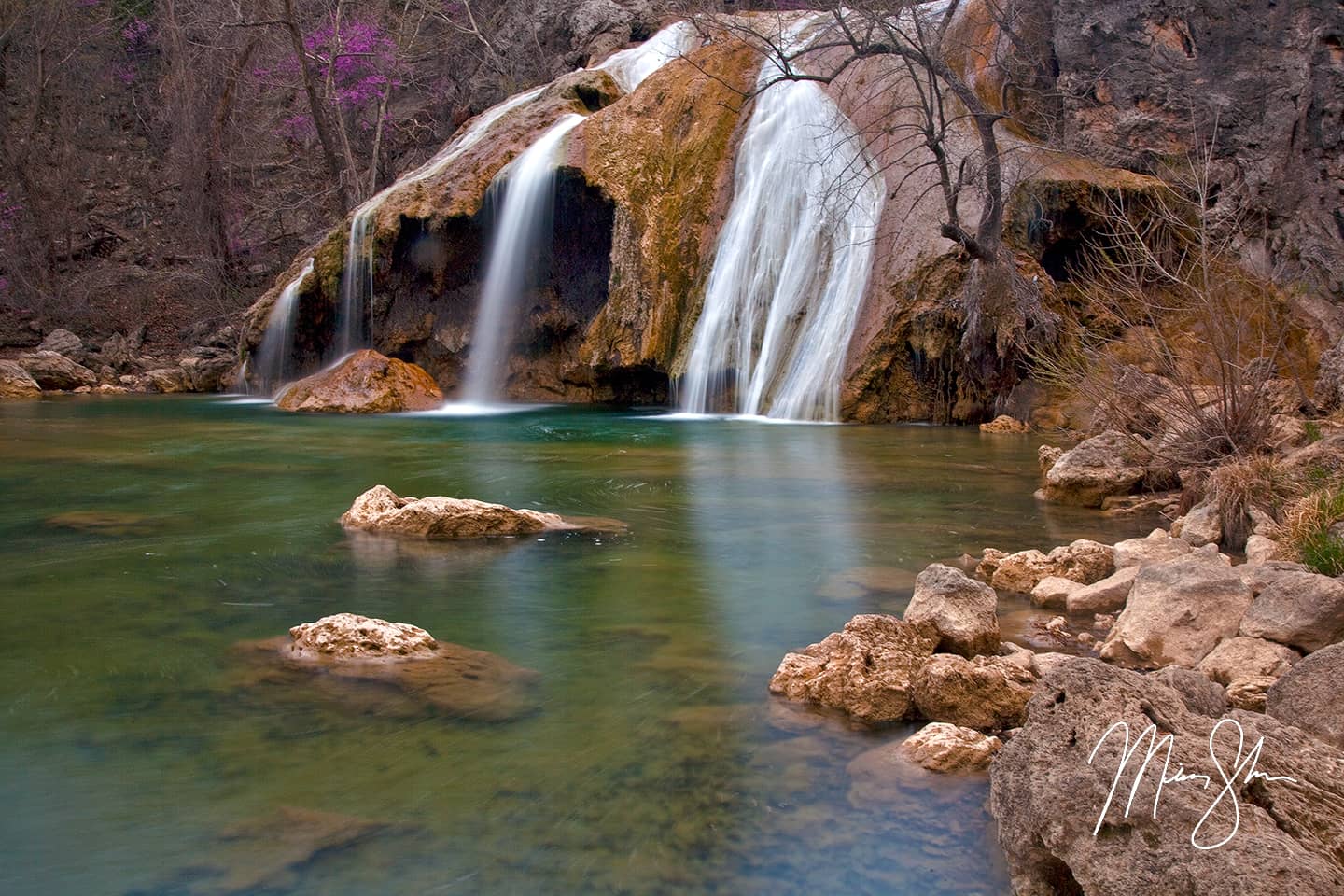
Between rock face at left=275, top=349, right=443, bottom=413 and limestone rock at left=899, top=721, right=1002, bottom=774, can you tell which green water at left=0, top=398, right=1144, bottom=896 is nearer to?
limestone rock at left=899, top=721, right=1002, bottom=774

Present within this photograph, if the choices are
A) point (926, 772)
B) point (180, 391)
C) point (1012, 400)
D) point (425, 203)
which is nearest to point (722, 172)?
point (425, 203)

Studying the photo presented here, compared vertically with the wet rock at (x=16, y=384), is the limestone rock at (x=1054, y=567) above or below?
below

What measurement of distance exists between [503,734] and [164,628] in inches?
81.7

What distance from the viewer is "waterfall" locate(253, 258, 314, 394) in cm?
2016

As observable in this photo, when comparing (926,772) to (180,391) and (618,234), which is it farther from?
(180,391)

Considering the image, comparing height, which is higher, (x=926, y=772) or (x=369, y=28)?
(x=369, y=28)

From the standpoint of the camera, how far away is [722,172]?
56.6 feet

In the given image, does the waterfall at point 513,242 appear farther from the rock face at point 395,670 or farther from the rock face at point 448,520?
the rock face at point 395,670

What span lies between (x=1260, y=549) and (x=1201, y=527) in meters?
0.87

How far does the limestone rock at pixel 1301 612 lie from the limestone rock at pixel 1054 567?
1.54 metres

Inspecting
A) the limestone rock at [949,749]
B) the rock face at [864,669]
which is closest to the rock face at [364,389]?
the rock face at [864,669]

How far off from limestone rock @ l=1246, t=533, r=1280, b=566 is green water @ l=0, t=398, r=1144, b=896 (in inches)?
51.6

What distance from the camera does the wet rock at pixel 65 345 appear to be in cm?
2372
